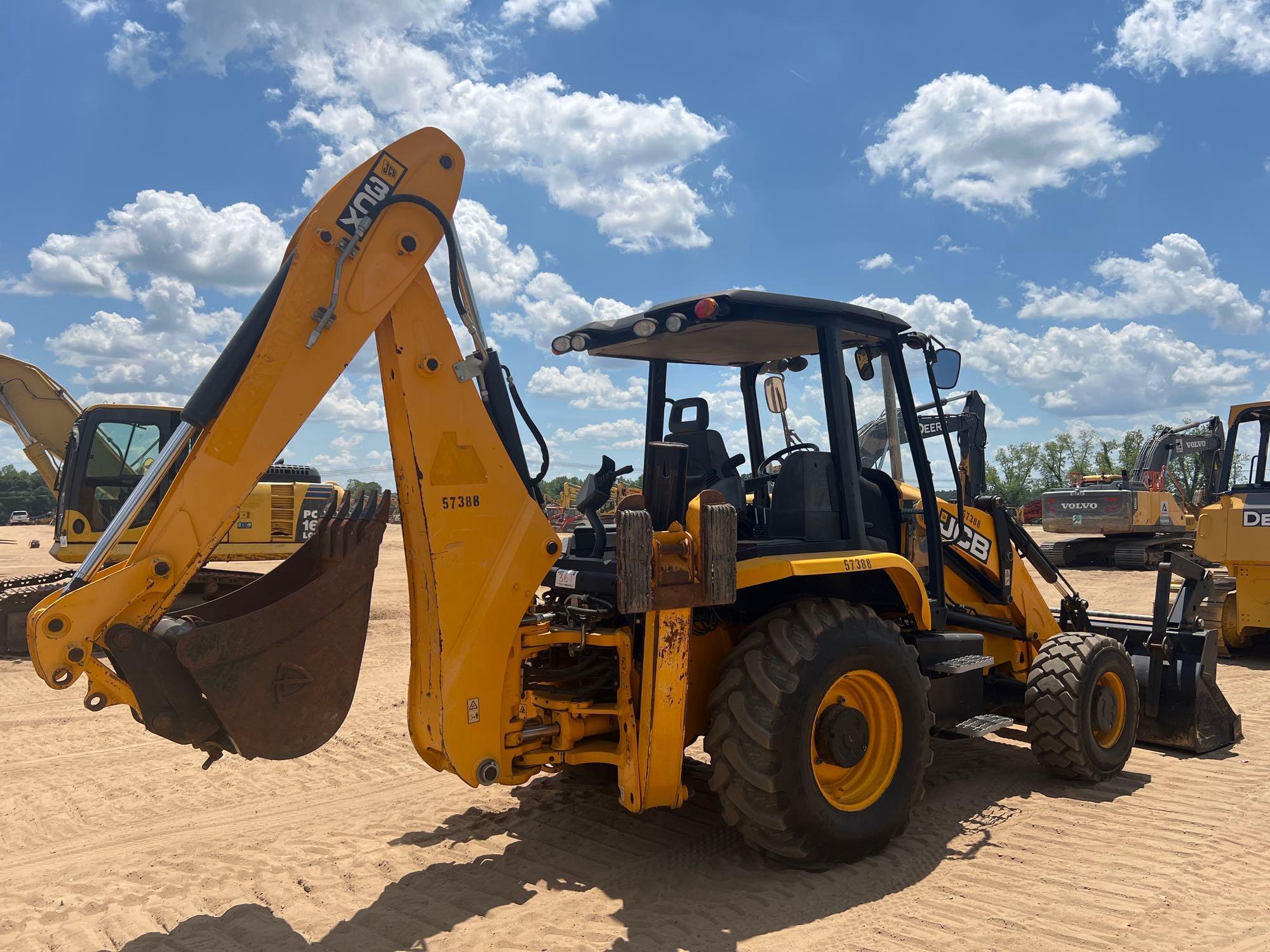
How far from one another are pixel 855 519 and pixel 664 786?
1.73m

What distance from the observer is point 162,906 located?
13.4 feet

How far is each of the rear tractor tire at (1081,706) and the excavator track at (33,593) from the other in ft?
26.1

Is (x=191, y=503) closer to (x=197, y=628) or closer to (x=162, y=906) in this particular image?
(x=197, y=628)

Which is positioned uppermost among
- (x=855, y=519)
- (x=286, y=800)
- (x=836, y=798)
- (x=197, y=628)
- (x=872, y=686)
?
(x=855, y=519)

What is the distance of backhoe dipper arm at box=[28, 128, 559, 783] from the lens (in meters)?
3.55

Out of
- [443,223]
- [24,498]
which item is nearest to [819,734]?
[443,223]

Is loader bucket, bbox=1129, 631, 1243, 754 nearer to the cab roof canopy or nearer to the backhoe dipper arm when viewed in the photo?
the cab roof canopy

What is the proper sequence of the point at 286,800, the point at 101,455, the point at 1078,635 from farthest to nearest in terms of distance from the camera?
1. the point at 101,455
2. the point at 1078,635
3. the point at 286,800

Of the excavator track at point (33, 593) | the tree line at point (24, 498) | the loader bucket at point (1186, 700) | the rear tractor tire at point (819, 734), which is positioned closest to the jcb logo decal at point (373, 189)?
the rear tractor tire at point (819, 734)

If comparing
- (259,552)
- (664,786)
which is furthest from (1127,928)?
(259,552)

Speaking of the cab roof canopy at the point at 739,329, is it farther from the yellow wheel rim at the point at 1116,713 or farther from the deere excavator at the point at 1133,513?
the deere excavator at the point at 1133,513

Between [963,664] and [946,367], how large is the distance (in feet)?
5.70

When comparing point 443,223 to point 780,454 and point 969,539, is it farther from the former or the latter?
point 969,539

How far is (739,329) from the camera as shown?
16.8 ft
